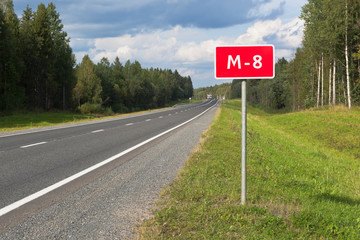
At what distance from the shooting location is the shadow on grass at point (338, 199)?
16.6 ft

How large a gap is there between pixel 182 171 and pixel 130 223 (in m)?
2.74

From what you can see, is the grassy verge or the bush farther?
the bush

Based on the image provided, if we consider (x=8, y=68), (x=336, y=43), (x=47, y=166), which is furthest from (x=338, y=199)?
(x=8, y=68)

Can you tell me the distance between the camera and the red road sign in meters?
A: 4.22

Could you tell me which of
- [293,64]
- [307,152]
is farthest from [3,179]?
[293,64]

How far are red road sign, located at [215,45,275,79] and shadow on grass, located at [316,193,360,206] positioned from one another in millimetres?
2446

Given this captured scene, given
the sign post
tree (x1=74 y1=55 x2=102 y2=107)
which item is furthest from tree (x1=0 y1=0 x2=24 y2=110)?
the sign post

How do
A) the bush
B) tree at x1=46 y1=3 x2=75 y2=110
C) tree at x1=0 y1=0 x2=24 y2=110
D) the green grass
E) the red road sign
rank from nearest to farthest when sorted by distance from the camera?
the red road sign, the green grass, tree at x1=0 y1=0 x2=24 y2=110, tree at x1=46 y1=3 x2=75 y2=110, the bush

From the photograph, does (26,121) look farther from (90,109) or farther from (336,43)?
(336,43)

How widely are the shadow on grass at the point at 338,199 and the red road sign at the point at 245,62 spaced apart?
245 centimetres

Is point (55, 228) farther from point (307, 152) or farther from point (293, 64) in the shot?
point (293, 64)

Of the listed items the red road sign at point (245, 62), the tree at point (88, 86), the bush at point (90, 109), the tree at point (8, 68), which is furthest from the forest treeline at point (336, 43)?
the tree at point (88, 86)

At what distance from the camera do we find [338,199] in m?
5.26

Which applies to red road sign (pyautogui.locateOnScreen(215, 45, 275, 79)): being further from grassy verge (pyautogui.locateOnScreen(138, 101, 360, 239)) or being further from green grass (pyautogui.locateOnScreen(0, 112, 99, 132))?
green grass (pyautogui.locateOnScreen(0, 112, 99, 132))
